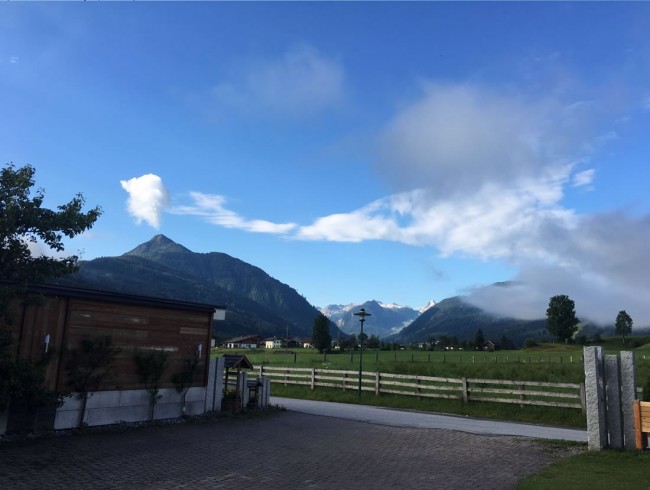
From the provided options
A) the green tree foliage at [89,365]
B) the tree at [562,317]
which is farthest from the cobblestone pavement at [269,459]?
the tree at [562,317]

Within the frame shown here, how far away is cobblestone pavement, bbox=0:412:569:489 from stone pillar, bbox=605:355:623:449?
135 centimetres

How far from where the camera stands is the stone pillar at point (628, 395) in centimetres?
1157

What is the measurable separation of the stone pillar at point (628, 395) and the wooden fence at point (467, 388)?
19.6 feet

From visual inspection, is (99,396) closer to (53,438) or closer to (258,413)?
(53,438)

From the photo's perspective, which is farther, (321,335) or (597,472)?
(321,335)

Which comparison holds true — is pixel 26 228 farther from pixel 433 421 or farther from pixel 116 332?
pixel 433 421

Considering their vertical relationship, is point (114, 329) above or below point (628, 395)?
above

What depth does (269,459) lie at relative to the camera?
10703mm

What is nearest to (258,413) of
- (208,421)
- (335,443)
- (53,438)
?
(208,421)

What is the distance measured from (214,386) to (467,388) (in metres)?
10.9

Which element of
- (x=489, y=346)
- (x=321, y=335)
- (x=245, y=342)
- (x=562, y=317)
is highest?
(x=562, y=317)

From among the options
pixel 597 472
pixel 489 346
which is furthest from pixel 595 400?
pixel 489 346

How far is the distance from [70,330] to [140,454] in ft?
14.4

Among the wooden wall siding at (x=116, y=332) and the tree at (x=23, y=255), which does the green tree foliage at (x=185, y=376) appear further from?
the tree at (x=23, y=255)
